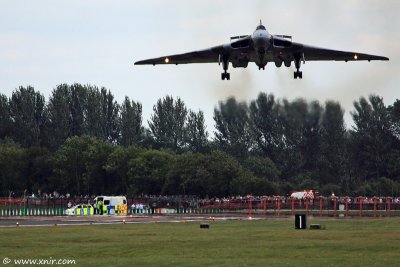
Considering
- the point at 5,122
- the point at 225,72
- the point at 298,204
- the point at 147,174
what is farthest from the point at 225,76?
the point at 5,122

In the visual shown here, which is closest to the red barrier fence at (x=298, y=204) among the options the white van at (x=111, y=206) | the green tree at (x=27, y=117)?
the white van at (x=111, y=206)

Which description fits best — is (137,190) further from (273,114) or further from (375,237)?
(375,237)

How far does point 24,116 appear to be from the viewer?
150 m

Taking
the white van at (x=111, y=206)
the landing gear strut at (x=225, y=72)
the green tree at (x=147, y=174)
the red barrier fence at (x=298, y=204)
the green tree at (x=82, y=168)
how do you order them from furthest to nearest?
the green tree at (x=82, y=168), the green tree at (x=147, y=174), the red barrier fence at (x=298, y=204), the white van at (x=111, y=206), the landing gear strut at (x=225, y=72)

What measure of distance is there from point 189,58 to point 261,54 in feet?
28.1

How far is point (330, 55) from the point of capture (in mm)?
64688

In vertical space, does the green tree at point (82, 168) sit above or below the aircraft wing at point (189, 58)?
below

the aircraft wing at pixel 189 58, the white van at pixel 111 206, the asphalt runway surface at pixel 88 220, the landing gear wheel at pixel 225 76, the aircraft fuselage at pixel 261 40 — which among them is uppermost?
the aircraft wing at pixel 189 58

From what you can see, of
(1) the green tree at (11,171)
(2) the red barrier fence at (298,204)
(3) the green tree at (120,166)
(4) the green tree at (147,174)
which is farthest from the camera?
(1) the green tree at (11,171)

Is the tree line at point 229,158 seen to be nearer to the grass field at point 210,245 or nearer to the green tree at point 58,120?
the green tree at point 58,120

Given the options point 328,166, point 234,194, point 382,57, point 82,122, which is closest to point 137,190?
point 234,194

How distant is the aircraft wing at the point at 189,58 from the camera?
6238cm

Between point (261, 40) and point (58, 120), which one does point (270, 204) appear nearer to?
point (261, 40)

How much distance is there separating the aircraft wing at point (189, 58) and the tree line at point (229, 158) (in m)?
37.8
